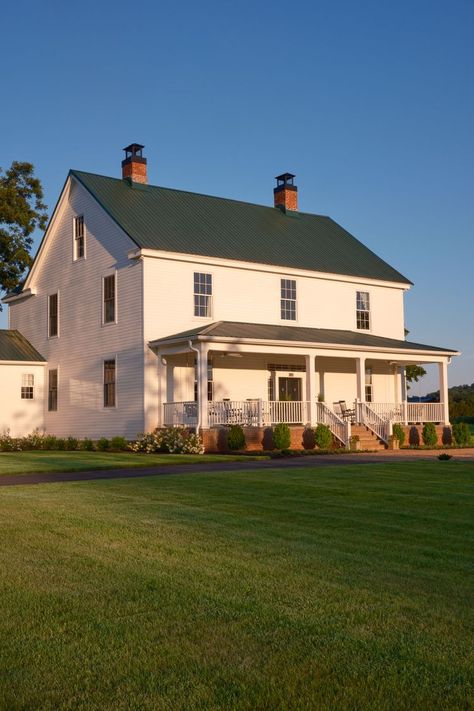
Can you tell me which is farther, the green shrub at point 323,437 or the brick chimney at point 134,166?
the brick chimney at point 134,166

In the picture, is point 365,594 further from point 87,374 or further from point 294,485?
point 87,374

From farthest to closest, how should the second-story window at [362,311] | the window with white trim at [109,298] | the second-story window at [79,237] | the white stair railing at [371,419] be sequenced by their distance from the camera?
1. the second-story window at [362,311]
2. the second-story window at [79,237]
3. the window with white trim at [109,298]
4. the white stair railing at [371,419]

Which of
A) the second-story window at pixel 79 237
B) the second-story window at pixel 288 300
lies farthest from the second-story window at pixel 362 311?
the second-story window at pixel 79 237

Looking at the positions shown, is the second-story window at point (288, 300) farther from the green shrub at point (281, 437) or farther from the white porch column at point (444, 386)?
the green shrub at point (281, 437)

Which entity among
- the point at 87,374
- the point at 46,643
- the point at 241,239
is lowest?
the point at 46,643

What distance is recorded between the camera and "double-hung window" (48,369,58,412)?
3306 cm

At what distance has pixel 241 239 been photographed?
31828 mm

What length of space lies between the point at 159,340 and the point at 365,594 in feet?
71.9

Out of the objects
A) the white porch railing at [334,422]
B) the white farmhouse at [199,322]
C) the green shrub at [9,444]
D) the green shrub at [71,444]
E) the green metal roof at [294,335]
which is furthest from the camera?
the green shrub at [9,444]

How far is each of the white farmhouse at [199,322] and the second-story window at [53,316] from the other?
0.12 metres

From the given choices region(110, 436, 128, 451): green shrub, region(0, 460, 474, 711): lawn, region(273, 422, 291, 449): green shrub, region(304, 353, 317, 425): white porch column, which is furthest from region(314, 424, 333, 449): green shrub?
region(0, 460, 474, 711): lawn

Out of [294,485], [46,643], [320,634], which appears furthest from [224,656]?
[294,485]

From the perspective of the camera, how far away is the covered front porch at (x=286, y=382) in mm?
26766

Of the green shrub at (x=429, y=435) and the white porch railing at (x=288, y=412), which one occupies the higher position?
the white porch railing at (x=288, y=412)
